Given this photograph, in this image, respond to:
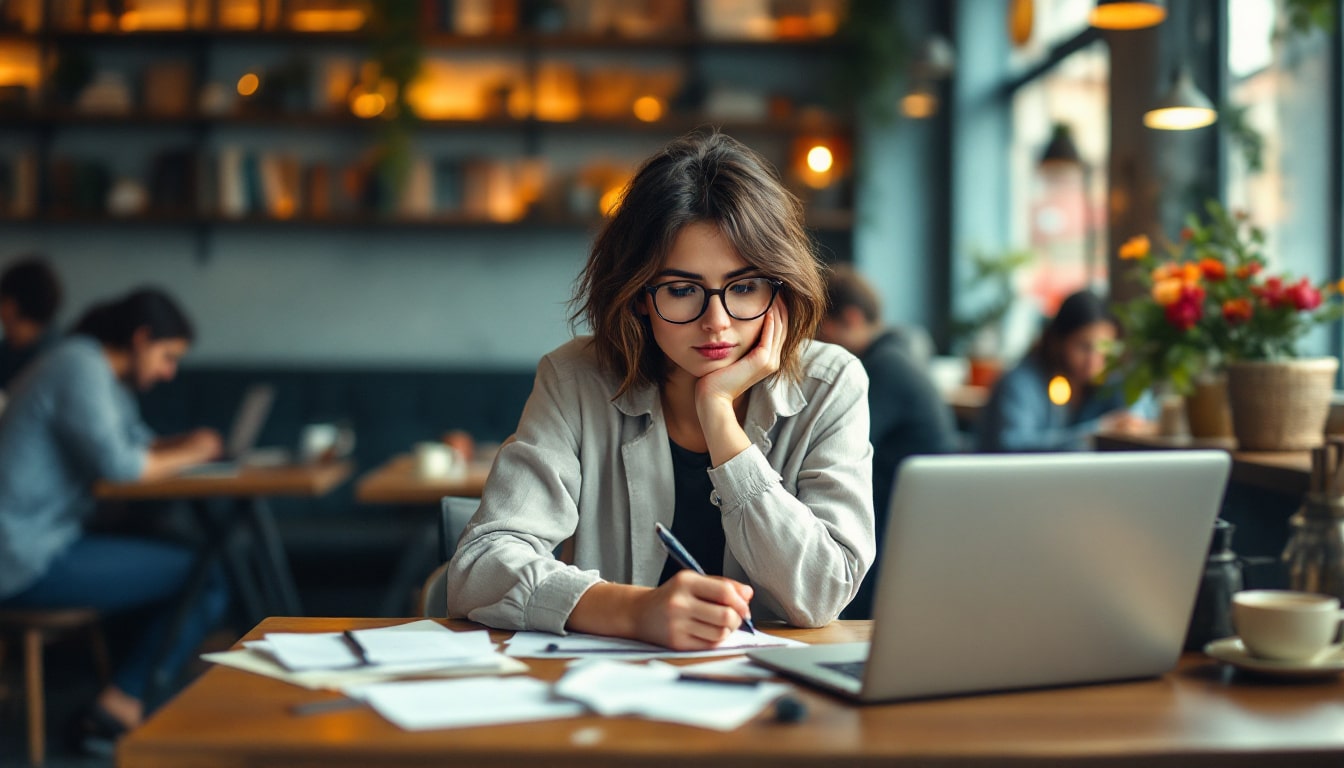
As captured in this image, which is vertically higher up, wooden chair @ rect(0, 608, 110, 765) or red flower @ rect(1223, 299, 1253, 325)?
red flower @ rect(1223, 299, 1253, 325)

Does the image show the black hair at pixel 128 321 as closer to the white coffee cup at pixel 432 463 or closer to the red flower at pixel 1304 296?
the white coffee cup at pixel 432 463

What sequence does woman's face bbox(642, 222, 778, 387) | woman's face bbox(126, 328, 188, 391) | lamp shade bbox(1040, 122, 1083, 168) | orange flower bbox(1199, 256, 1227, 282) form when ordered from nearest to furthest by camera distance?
woman's face bbox(642, 222, 778, 387), orange flower bbox(1199, 256, 1227, 282), woman's face bbox(126, 328, 188, 391), lamp shade bbox(1040, 122, 1083, 168)

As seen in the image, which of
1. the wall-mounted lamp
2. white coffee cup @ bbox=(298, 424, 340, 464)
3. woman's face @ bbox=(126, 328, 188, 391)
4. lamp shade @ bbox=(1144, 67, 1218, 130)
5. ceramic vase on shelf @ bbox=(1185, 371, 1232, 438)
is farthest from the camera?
the wall-mounted lamp

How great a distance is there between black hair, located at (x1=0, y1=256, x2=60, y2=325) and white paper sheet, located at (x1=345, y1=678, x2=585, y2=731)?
11.5ft

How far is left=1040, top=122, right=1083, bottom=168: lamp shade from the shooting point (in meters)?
4.56

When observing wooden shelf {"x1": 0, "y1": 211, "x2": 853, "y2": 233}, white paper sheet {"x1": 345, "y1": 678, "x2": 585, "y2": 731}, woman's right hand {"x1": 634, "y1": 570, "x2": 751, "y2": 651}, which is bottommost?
white paper sheet {"x1": 345, "y1": 678, "x2": 585, "y2": 731}

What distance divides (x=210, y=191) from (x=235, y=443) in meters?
1.87

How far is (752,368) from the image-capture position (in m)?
1.52

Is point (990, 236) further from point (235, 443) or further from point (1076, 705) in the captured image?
point (1076, 705)

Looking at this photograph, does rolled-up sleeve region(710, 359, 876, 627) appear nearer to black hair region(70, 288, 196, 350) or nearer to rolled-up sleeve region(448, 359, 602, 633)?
rolled-up sleeve region(448, 359, 602, 633)

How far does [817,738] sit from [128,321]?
2775 mm

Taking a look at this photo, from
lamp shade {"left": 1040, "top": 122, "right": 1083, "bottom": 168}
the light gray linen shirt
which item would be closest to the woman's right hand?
the light gray linen shirt

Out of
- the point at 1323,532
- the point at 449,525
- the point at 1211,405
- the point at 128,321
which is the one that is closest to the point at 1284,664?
the point at 1323,532

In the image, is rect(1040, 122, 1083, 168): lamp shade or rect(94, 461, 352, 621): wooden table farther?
rect(1040, 122, 1083, 168): lamp shade
